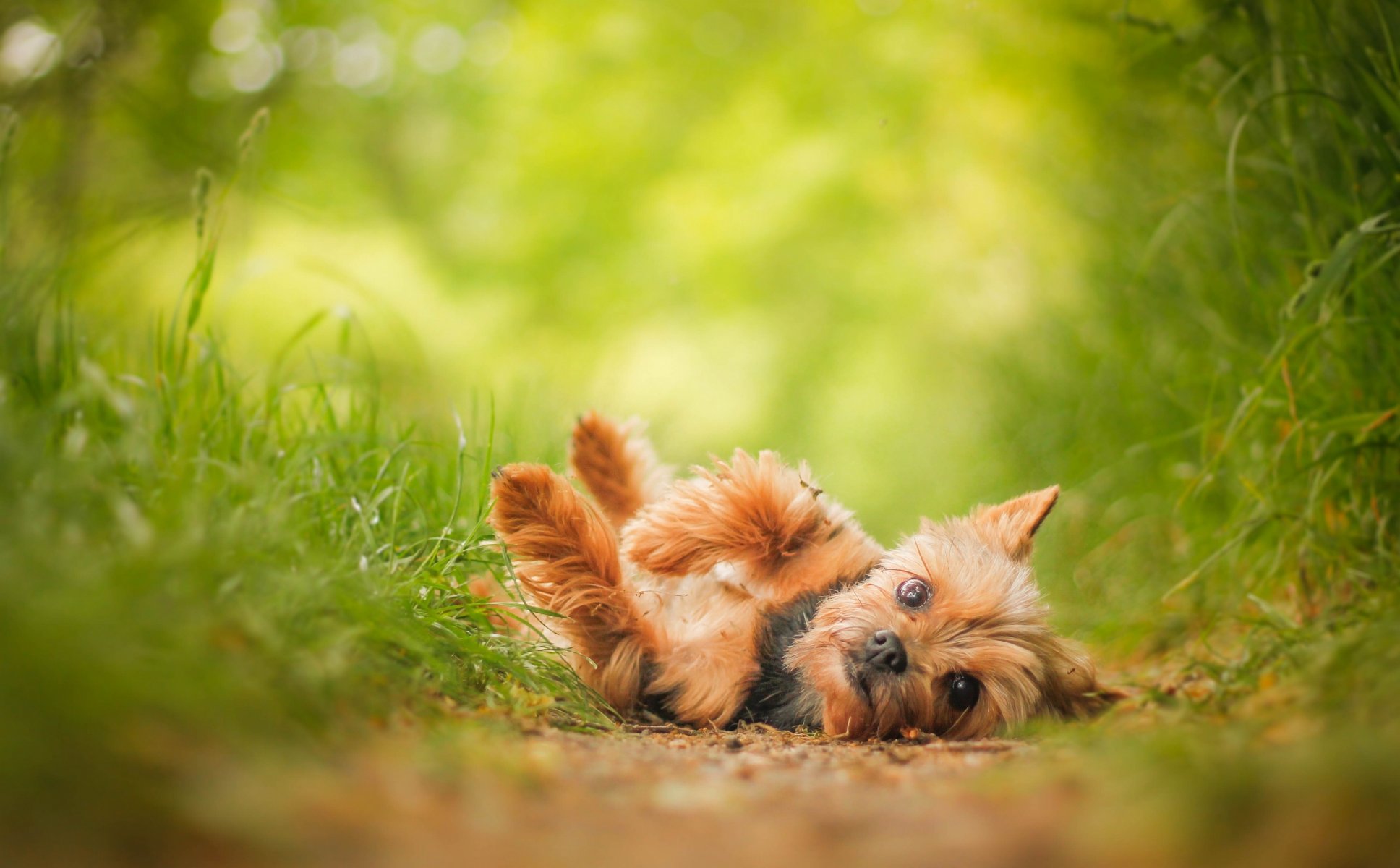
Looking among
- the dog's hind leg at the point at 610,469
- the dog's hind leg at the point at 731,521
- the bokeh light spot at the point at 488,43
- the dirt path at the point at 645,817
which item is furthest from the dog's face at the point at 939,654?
the bokeh light spot at the point at 488,43

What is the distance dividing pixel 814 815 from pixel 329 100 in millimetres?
11184

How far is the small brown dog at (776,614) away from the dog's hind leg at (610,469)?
2.12 feet

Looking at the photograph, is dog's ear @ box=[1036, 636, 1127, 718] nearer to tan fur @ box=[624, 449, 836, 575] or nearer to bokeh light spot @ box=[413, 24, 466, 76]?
tan fur @ box=[624, 449, 836, 575]

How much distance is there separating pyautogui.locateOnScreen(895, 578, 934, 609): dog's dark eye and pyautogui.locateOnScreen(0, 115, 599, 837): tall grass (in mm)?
971

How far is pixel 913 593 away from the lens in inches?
111

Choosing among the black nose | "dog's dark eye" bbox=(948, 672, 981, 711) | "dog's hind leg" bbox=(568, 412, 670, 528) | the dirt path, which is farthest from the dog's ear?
"dog's hind leg" bbox=(568, 412, 670, 528)

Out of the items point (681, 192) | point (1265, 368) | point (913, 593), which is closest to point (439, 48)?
point (681, 192)

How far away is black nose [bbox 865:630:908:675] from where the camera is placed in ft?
8.57

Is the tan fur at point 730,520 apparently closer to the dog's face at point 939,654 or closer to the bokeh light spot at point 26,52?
the dog's face at point 939,654

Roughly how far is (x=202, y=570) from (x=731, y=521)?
1.57m

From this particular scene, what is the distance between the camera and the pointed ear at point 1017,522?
3.06 meters

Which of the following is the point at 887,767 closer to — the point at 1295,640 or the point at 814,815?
the point at 814,815

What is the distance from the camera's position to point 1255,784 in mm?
1222

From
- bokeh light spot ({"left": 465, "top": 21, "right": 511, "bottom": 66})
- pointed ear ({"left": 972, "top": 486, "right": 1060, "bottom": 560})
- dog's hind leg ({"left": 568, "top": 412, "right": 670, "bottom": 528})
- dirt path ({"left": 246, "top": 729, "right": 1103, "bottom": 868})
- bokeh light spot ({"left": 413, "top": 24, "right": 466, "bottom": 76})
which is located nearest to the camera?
dirt path ({"left": 246, "top": 729, "right": 1103, "bottom": 868})
